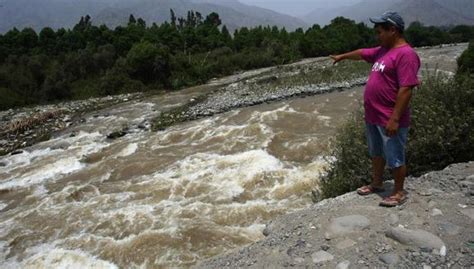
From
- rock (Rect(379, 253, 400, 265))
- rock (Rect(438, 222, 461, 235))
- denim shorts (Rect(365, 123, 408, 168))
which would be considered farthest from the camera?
denim shorts (Rect(365, 123, 408, 168))

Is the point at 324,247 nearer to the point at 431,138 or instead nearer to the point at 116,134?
the point at 431,138

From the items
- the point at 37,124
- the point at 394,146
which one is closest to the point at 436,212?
the point at 394,146

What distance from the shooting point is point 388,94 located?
500cm

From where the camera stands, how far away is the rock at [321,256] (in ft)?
15.3

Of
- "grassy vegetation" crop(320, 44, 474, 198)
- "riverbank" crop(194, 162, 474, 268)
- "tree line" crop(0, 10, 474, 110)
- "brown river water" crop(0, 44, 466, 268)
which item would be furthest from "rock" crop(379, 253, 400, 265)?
"tree line" crop(0, 10, 474, 110)

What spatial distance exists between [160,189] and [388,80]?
7.78 m

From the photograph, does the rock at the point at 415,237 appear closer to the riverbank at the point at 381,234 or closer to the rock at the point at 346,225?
the riverbank at the point at 381,234

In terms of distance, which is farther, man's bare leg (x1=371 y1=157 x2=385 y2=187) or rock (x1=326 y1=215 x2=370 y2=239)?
man's bare leg (x1=371 y1=157 x2=385 y2=187)

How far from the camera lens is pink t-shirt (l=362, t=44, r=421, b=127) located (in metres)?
4.75

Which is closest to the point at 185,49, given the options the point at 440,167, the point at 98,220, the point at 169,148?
the point at 169,148

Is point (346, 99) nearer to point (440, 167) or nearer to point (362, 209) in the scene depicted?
point (440, 167)

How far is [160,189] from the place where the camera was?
11.6 metres

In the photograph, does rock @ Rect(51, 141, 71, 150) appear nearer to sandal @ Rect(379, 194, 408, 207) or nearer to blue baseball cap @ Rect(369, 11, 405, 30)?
sandal @ Rect(379, 194, 408, 207)

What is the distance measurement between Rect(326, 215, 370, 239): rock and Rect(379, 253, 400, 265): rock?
0.55m
